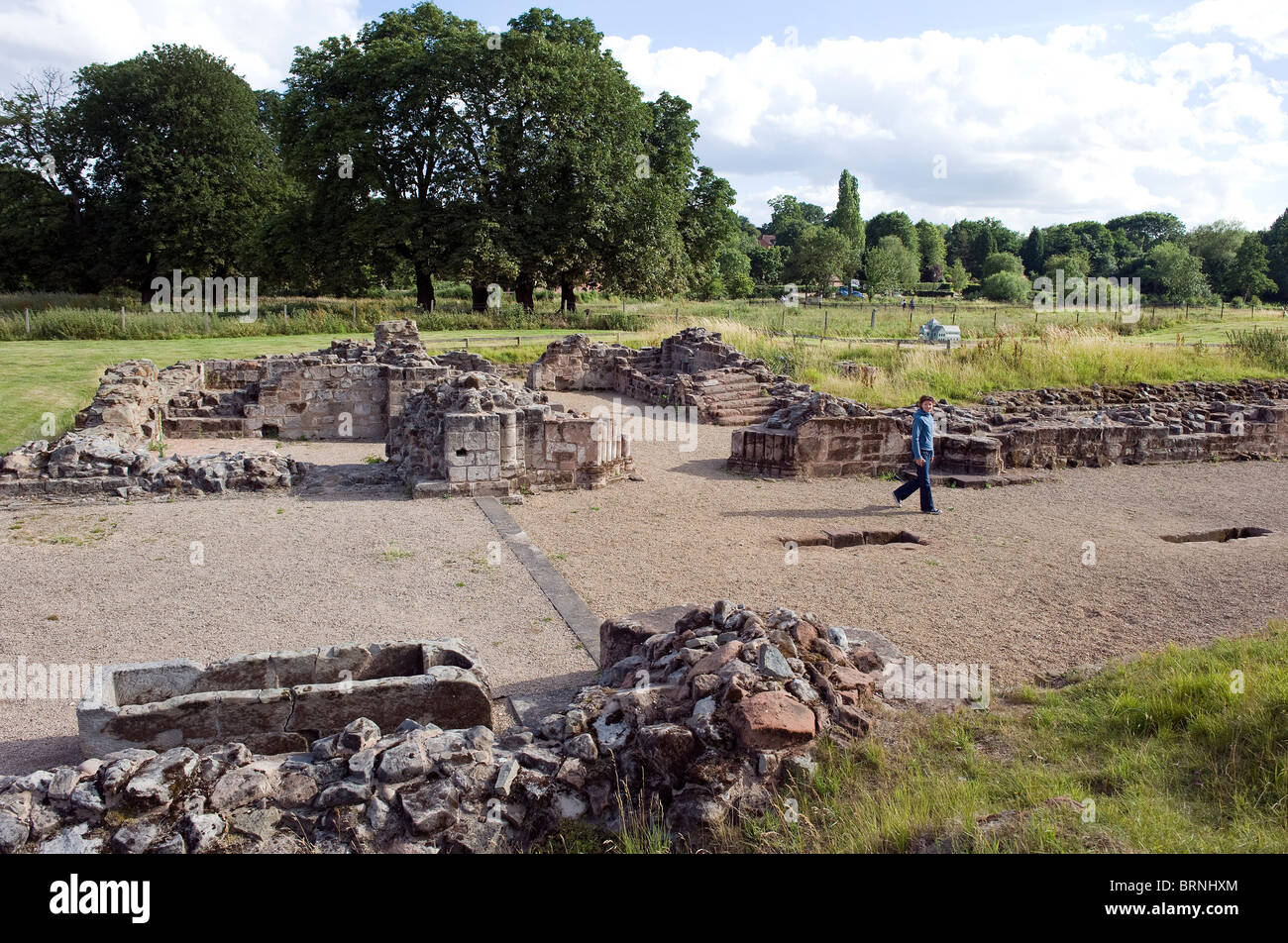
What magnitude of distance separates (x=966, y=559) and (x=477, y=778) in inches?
294

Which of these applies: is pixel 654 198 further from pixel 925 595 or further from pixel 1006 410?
pixel 925 595

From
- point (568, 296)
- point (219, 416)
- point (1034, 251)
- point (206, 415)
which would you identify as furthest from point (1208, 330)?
point (1034, 251)

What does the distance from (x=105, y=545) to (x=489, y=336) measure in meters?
23.6

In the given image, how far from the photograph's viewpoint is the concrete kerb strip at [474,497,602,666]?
8.43 metres

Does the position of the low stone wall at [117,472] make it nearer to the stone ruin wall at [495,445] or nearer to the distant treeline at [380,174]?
the stone ruin wall at [495,445]

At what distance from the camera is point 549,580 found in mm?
9805

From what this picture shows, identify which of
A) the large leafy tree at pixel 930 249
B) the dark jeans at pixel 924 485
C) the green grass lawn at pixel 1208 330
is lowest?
the dark jeans at pixel 924 485

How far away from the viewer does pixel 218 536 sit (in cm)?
1105

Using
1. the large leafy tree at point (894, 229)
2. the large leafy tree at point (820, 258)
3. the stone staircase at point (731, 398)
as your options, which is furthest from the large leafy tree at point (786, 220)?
the stone staircase at point (731, 398)

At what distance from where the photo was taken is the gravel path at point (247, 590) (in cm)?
766

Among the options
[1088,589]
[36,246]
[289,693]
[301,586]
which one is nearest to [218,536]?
[301,586]

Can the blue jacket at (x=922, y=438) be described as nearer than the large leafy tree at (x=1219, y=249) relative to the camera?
Yes

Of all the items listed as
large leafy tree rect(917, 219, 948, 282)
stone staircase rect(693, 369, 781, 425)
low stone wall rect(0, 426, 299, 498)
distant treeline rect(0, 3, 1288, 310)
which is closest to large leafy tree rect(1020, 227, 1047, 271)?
large leafy tree rect(917, 219, 948, 282)

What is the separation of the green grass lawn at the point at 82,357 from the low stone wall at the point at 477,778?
14.6m
